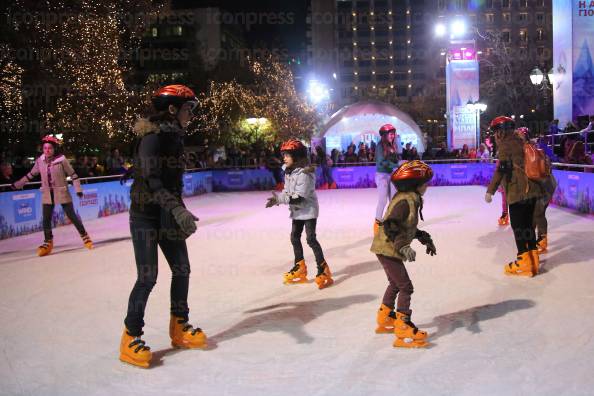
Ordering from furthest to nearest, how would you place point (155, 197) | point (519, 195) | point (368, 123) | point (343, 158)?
point (368, 123) → point (343, 158) → point (519, 195) → point (155, 197)

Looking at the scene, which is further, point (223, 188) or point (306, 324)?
point (223, 188)

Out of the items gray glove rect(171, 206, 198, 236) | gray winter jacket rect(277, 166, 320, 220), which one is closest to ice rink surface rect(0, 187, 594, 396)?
gray winter jacket rect(277, 166, 320, 220)

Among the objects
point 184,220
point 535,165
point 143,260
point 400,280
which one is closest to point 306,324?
point 400,280

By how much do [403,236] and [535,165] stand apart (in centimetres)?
282

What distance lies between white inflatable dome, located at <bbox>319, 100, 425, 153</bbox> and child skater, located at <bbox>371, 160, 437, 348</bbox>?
27635 millimetres

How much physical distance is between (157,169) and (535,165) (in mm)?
4074

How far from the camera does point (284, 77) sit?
38.2 m

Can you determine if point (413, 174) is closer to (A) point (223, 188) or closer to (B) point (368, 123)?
(A) point (223, 188)

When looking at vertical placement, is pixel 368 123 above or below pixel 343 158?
above

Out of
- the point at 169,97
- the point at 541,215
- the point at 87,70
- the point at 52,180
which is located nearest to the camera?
the point at 169,97

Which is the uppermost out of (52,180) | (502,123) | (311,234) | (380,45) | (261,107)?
(380,45)

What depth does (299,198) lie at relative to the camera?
5.85 meters

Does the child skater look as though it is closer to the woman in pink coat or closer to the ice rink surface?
the ice rink surface

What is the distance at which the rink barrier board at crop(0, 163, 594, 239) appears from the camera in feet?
37.9
